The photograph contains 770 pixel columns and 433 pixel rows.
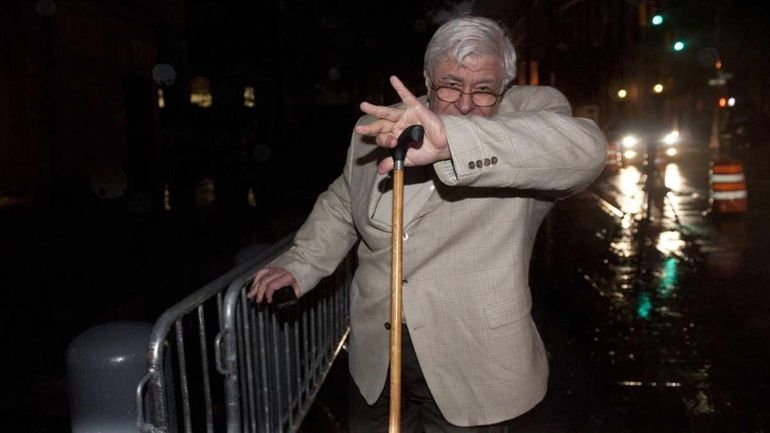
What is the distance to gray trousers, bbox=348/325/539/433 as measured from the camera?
8.38 feet

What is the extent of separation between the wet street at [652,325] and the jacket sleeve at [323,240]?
98 cm

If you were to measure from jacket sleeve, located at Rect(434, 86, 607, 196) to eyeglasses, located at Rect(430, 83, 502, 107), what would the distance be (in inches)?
8.7

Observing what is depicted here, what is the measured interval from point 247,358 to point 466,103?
1588 millimetres

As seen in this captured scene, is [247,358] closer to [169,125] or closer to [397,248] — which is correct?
[397,248]

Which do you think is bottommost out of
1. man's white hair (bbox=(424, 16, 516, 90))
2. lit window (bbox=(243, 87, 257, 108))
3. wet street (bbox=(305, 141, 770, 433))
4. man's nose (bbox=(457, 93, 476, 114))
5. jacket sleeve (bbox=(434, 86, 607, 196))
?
wet street (bbox=(305, 141, 770, 433))

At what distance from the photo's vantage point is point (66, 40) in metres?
17.6

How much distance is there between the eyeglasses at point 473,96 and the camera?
2439mm

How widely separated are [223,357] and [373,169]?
3.49ft

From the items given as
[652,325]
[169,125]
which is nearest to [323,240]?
[652,325]

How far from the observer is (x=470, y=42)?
2.37m

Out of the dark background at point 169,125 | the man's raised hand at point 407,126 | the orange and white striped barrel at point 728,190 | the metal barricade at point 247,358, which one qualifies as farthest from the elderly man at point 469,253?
the orange and white striped barrel at point 728,190

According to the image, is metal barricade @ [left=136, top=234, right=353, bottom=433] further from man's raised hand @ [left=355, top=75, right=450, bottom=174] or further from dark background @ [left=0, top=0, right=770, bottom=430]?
man's raised hand @ [left=355, top=75, right=450, bottom=174]

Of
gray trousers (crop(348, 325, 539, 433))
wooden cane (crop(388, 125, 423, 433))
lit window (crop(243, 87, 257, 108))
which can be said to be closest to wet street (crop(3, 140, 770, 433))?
gray trousers (crop(348, 325, 539, 433))

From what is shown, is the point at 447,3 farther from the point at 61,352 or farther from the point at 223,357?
the point at 223,357
